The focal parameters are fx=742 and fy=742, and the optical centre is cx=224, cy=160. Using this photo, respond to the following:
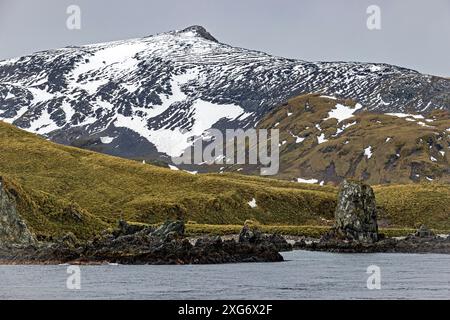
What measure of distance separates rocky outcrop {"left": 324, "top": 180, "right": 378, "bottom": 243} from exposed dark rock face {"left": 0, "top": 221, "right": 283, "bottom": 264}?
132 ft

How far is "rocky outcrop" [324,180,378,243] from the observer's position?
139m

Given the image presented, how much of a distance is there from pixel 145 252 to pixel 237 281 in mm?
26349

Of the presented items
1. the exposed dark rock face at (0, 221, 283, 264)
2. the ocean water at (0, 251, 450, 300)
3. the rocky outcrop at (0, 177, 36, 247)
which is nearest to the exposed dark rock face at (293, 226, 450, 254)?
the ocean water at (0, 251, 450, 300)

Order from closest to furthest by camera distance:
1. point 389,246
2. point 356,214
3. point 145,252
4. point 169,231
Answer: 1. point 145,252
2. point 169,231
3. point 389,246
4. point 356,214

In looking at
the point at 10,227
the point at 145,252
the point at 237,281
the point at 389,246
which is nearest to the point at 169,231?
the point at 145,252

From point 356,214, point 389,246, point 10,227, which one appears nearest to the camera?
point 10,227

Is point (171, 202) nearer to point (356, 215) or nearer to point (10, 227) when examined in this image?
point (356, 215)

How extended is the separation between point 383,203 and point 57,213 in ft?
317

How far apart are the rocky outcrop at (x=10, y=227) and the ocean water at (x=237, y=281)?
10518mm

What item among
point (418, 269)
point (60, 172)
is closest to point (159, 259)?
point (418, 269)

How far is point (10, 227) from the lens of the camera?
99125mm

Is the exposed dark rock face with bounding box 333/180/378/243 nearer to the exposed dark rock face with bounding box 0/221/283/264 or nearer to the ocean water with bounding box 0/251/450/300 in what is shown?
the ocean water with bounding box 0/251/450/300

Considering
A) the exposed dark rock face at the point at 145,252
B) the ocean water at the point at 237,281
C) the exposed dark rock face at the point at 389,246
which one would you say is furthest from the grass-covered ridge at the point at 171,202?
the ocean water at the point at 237,281
